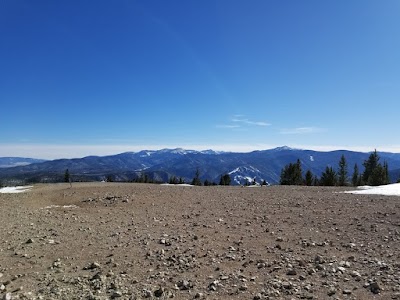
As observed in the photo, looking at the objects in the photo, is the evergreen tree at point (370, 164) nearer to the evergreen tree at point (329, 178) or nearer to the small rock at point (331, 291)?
the evergreen tree at point (329, 178)

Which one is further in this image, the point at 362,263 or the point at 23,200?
the point at 23,200

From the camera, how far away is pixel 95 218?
56.0 feet

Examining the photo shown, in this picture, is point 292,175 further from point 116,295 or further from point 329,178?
point 116,295

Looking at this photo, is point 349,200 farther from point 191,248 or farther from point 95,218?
point 95,218

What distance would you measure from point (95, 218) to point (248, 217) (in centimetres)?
797

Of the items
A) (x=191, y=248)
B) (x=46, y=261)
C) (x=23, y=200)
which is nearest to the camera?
(x=46, y=261)

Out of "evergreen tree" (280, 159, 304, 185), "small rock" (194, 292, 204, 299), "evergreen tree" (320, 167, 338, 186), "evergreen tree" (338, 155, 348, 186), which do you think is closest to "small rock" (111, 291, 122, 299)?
"small rock" (194, 292, 204, 299)

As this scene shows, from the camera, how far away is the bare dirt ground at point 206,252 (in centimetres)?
809

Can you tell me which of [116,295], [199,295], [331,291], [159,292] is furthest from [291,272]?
[116,295]

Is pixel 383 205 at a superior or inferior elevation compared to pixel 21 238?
superior

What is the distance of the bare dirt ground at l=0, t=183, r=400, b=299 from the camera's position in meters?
8.09

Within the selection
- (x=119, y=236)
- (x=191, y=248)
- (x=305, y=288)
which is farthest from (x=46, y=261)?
(x=305, y=288)

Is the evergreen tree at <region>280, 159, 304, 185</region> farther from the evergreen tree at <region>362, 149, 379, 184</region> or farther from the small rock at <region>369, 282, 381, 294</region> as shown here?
the small rock at <region>369, 282, 381, 294</region>

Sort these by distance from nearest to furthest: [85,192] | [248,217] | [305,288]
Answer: [305,288] < [248,217] < [85,192]
